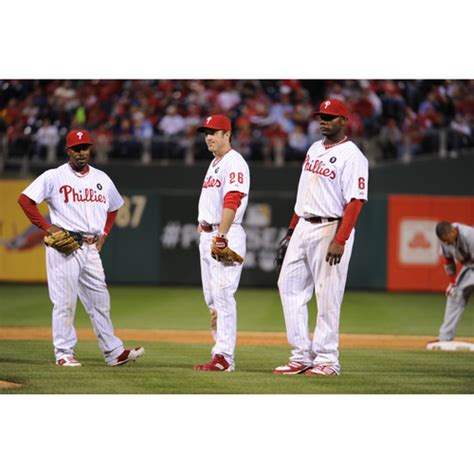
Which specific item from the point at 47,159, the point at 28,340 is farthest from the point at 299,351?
the point at 47,159

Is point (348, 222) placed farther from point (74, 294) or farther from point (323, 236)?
point (74, 294)

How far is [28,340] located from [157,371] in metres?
1.69

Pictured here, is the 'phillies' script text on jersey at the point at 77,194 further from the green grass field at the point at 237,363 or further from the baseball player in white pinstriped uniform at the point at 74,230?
the green grass field at the point at 237,363

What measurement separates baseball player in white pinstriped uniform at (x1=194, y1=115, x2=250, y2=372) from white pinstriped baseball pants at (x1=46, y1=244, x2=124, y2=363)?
0.62 meters

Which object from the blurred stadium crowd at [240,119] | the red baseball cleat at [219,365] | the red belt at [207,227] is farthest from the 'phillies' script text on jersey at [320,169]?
the blurred stadium crowd at [240,119]

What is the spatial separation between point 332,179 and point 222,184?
0.60 metres

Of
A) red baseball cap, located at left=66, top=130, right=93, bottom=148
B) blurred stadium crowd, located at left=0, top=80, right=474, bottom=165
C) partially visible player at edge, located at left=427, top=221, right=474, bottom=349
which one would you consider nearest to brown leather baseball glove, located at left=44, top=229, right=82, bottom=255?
red baseball cap, located at left=66, top=130, right=93, bottom=148

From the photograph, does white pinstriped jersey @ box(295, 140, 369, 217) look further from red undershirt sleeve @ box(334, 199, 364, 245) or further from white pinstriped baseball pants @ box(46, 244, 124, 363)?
white pinstriped baseball pants @ box(46, 244, 124, 363)

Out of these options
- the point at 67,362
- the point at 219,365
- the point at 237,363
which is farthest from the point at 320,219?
the point at 67,362

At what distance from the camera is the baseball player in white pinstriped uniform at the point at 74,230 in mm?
5141

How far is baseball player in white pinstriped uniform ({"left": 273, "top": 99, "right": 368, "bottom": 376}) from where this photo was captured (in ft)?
16.0

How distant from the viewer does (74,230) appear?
5.18m

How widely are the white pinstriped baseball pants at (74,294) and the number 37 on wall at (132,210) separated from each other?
19.8ft

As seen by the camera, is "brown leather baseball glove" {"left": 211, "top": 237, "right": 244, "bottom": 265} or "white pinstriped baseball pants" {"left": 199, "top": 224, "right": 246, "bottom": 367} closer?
"brown leather baseball glove" {"left": 211, "top": 237, "right": 244, "bottom": 265}
